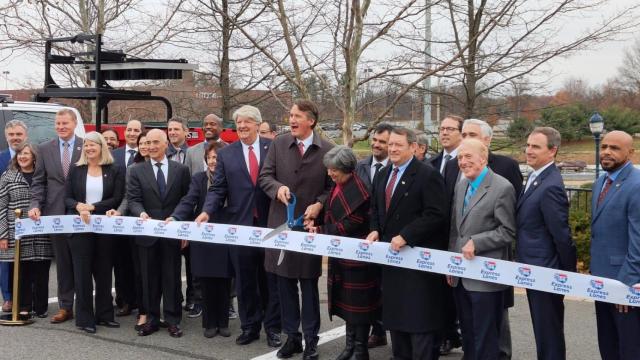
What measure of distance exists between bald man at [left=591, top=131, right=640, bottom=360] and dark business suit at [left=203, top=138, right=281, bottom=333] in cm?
275

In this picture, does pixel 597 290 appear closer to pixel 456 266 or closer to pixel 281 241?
pixel 456 266

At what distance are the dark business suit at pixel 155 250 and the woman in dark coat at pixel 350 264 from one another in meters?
1.59

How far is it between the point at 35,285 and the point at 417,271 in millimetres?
4100

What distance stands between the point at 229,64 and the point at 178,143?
518 centimetres

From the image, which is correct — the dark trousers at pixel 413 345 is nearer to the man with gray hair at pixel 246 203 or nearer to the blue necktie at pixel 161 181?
the man with gray hair at pixel 246 203

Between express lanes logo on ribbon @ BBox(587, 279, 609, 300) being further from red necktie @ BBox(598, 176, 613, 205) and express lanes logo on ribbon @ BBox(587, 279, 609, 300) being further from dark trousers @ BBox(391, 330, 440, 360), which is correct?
dark trousers @ BBox(391, 330, 440, 360)

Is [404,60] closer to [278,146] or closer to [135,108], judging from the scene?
[278,146]

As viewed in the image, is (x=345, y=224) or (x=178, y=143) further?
(x=178, y=143)

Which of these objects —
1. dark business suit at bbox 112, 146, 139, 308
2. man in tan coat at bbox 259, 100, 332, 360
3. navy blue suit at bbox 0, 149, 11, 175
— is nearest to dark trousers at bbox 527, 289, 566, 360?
man in tan coat at bbox 259, 100, 332, 360

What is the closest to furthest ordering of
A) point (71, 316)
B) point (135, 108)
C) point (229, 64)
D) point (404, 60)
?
point (71, 316), point (404, 60), point (229, 64), point (135, 108)

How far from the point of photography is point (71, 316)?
21.6 feet

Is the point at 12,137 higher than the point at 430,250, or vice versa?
the point at 12,137

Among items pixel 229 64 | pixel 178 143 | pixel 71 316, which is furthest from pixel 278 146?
pixel 229 64

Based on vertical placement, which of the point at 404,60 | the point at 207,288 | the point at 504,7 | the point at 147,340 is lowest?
the point at 147,340
